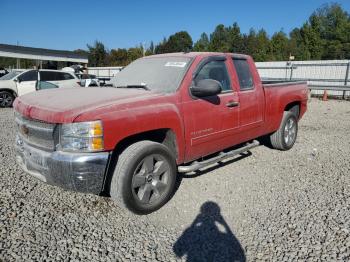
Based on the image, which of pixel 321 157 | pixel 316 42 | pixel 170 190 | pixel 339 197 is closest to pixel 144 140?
pixel 170 190

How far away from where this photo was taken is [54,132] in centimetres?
331

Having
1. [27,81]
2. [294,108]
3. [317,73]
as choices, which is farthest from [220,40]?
[294,108]

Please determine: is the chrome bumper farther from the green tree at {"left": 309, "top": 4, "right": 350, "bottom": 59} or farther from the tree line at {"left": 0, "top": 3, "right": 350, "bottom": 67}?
the green tree at {"left": 309, "top": 4, "right": 350, "bottom": 59}

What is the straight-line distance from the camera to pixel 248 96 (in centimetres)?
502

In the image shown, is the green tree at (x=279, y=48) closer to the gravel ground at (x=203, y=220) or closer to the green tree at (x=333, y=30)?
the green tree at (x=333, y=30)

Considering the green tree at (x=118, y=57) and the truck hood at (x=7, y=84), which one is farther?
the green tree at (x=118, y=57)

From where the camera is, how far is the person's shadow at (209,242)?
3.01 meters

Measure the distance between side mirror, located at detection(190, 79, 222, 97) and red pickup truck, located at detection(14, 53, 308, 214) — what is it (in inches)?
0.5

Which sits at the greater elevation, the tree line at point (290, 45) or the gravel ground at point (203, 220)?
the tree line at point (290, 45)

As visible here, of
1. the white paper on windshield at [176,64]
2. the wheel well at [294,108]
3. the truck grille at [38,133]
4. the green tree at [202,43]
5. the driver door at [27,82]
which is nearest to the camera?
the truck grille at [38,133]

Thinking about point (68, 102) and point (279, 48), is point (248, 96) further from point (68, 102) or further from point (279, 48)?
point (279, 48)

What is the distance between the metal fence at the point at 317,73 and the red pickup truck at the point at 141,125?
12595mm

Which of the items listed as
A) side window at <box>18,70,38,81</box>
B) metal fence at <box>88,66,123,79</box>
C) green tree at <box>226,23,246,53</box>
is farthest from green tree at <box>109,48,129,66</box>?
side window at <box>18,70,38,81</box>

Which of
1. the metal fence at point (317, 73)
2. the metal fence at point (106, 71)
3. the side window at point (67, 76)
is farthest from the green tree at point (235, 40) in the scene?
the side window at point (67, 76)
